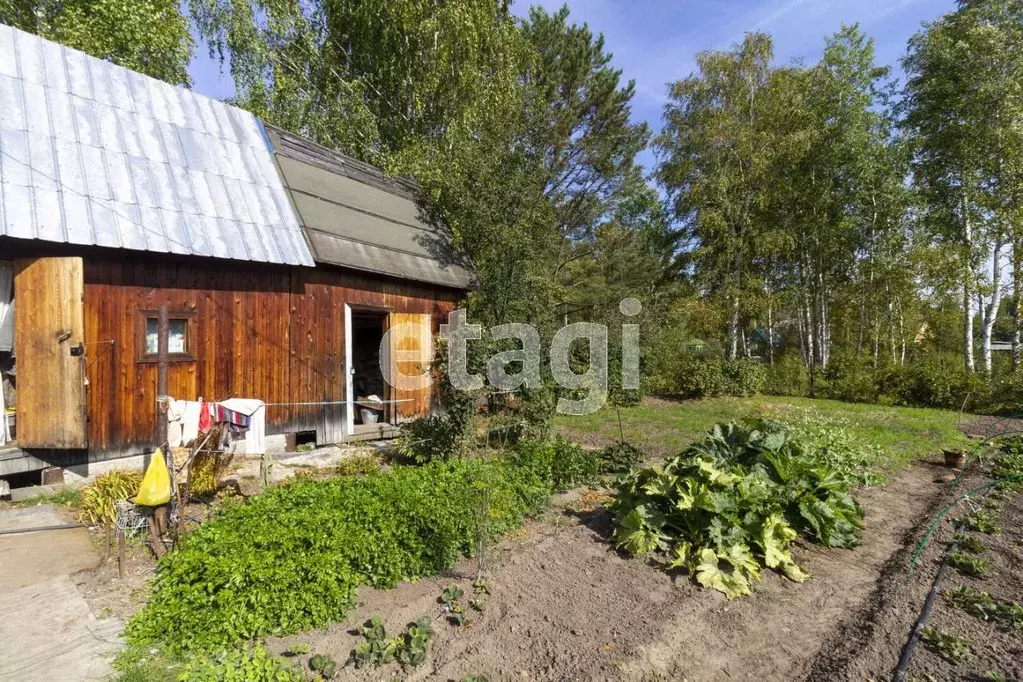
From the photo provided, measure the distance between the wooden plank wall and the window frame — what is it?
40 mm

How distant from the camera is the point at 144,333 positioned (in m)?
6.20

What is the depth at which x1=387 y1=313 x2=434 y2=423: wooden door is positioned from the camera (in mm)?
9211

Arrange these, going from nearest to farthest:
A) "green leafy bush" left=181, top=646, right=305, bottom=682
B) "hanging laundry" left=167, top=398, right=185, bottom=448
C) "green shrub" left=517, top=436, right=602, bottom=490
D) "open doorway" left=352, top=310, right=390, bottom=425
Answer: "green leafy bush" left=181, top=646, right=305, bottom=682
"hanging laundry" left=167, top=398, right=185, bottom=448
"green shrub" left=517, top=436, right=602, bottom=490
"open doorway" left=352, top=310, right=390, bottom=425

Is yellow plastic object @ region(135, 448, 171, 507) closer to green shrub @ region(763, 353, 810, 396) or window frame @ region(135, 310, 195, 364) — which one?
window frame @ region(135, 310, 195, 364)

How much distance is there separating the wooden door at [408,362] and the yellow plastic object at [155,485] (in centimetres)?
528

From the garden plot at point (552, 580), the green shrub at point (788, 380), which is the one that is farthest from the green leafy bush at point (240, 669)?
the green shrub at point (788, 380)

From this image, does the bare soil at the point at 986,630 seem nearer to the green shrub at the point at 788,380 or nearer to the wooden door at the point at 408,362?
the wooden door at the point at 408,362

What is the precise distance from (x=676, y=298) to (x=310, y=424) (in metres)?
14.0

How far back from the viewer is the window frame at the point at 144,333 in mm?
6160

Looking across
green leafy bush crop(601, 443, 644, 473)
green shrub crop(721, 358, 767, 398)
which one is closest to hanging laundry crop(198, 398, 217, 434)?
green leafy bush crop(601, 443, 644, 473)

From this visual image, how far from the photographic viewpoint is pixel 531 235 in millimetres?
9633

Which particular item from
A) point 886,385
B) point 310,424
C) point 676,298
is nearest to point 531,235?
point 310,424

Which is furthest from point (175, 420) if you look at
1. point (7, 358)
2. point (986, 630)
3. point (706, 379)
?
point (706, 379)

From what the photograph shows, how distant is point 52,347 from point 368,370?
5979 mm
